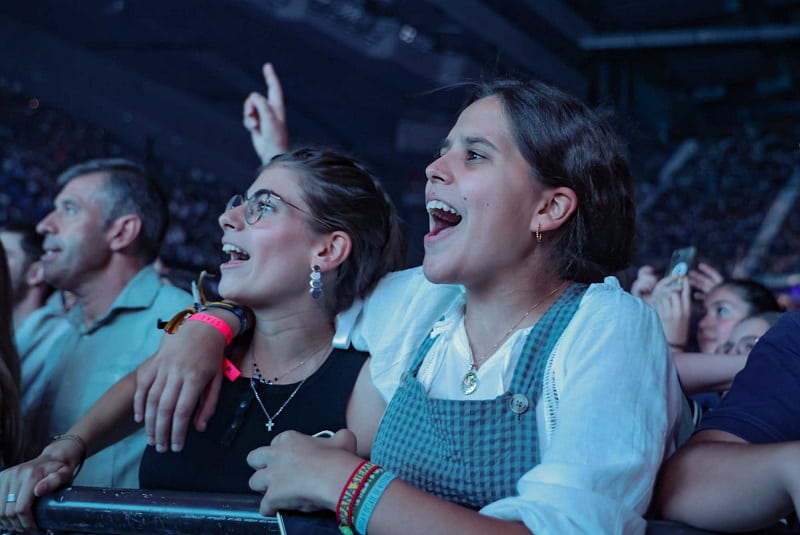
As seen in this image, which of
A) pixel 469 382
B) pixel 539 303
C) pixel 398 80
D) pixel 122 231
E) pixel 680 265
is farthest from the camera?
pixel 398 80

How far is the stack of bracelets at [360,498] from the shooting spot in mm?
893

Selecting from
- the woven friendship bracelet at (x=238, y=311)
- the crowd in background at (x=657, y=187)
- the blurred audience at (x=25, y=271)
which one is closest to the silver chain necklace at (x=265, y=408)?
the woven friendship bracelet at (x=238, y=311)

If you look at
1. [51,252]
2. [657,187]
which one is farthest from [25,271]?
[657,187]

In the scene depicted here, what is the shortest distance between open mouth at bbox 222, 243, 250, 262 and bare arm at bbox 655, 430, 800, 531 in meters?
0.94

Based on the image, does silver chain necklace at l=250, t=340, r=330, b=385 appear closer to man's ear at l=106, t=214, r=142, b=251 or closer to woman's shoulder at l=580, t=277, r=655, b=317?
woman's shoulder at l=580, t=277, r=655, b=317

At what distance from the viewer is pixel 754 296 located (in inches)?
95.7

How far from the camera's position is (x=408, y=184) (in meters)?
6.58

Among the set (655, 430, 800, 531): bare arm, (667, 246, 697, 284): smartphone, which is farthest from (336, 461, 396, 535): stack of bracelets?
(667, 246, 697, 284): smartphone

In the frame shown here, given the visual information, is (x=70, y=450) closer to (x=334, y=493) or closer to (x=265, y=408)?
(x=265, y=408)

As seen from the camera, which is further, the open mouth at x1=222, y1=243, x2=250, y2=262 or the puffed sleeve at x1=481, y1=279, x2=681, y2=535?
the open mouth at x1=222, y1=243, x2=250, y2=262

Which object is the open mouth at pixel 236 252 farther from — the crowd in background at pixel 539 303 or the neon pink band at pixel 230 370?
the neon pink band at pixel 230 370

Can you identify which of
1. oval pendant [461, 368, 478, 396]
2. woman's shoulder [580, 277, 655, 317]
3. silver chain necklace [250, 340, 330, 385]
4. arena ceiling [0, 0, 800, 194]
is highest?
arena ceiling [0, 0, 800, 194]

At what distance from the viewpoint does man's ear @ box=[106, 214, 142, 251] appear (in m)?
2.51

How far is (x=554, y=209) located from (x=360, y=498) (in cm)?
54
